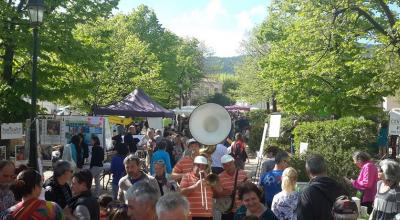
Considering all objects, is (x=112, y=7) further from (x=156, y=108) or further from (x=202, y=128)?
(x=202, y=128)

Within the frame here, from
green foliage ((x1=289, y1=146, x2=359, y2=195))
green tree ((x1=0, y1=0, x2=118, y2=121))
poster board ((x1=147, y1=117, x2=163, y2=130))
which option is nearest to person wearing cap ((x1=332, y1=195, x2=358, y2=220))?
green foliage ((x1=289, y1=146, x2=359, y2=195))

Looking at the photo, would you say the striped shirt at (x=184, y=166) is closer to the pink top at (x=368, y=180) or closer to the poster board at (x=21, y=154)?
the pink top at (x=368, y=180)

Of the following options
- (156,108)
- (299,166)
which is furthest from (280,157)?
(156,108)

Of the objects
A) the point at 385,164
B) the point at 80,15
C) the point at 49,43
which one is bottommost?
the point at 385,164

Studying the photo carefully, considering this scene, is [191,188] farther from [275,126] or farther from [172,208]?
[275,126]

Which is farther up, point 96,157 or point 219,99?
point 219,99

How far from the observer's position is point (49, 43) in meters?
15.1

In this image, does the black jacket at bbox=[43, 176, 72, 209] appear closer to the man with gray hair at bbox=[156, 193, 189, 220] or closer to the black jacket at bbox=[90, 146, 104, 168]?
the man with gray hair at bbox=[156, 193, 189, 220]

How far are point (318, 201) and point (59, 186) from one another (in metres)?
3.01

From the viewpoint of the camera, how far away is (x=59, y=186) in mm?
5965

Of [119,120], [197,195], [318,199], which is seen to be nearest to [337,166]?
[197,195]

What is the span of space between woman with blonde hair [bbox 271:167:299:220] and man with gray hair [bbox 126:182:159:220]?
8.90 ft

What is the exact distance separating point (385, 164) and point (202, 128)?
3842 mm

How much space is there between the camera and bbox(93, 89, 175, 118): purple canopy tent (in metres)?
19.2
